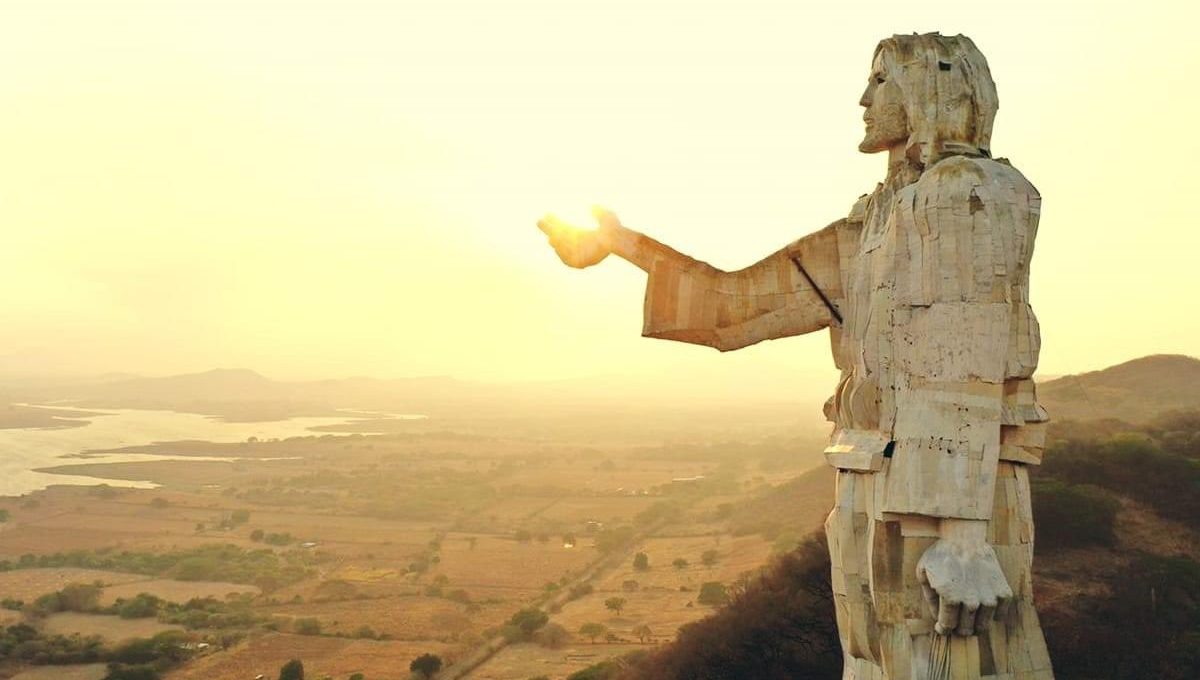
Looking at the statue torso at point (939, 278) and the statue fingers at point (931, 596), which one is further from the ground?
the statue torso at point (939, 278)

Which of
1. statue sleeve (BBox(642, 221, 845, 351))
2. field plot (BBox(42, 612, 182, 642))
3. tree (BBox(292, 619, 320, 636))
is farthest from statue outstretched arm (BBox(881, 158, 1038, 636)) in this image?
field plot (BBox(42, 612, 182, 642))

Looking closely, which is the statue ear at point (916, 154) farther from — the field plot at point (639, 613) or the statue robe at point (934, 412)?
the field plot at point (639, 613)

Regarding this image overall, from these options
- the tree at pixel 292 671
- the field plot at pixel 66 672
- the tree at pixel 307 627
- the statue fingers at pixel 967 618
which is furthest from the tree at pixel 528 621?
the statue fingers at pixel 967 618

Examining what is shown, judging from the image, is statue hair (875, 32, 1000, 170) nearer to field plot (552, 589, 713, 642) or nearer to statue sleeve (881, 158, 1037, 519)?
statue sleeve (881, 158, 1037, 519)

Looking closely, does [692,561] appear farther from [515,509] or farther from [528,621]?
[515,509]

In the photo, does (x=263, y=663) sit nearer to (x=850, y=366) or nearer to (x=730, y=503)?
(x=850, y=366)
